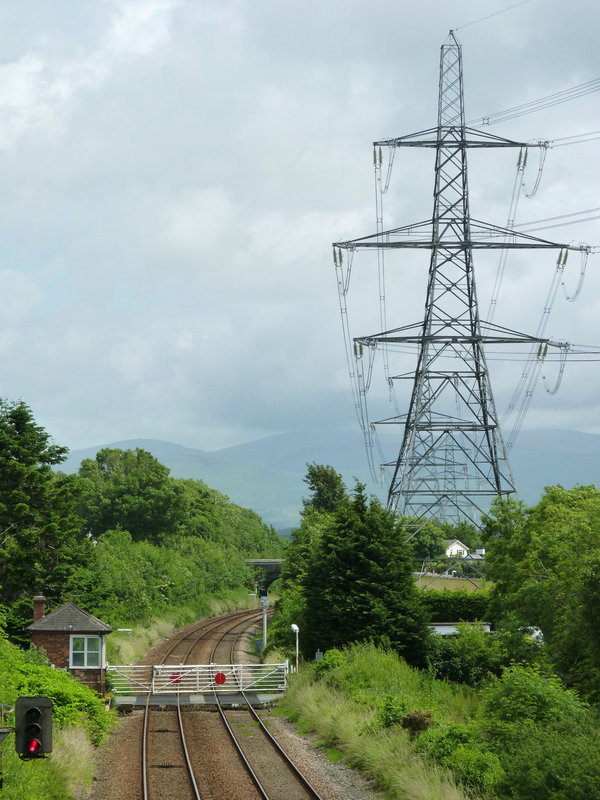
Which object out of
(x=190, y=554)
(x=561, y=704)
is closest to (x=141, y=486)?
(x=190, y=554)

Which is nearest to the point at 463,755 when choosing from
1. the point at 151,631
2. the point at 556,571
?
the point at 556,571

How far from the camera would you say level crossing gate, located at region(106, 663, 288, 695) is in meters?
33.4

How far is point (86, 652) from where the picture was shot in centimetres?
3033

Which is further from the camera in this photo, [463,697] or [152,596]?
[152,596]

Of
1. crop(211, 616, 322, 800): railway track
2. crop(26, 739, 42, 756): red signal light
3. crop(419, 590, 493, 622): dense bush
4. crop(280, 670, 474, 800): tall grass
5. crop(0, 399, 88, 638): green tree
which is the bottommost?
crop(211, 616, 322, 800): railway track

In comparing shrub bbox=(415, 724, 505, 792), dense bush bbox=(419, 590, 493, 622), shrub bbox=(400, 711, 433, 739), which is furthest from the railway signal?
dense bush bbox=(419, 590, 493, 622)

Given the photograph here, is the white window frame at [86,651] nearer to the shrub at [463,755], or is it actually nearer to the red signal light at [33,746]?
the shrub at [463,755]

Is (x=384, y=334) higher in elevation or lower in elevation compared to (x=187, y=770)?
higher

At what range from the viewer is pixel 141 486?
84.9 meters

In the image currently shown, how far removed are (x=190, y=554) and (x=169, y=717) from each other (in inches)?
2086

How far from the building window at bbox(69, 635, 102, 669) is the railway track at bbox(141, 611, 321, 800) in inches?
95.3

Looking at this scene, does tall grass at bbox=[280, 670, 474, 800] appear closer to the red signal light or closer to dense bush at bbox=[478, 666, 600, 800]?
dense bush at bbox=[478, 666, 600, 800]

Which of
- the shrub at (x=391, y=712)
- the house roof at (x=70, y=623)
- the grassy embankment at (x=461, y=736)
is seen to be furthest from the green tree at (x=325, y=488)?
the shrub at (x=391, y=712)

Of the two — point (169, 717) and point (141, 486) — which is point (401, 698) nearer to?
point (169, 717)
